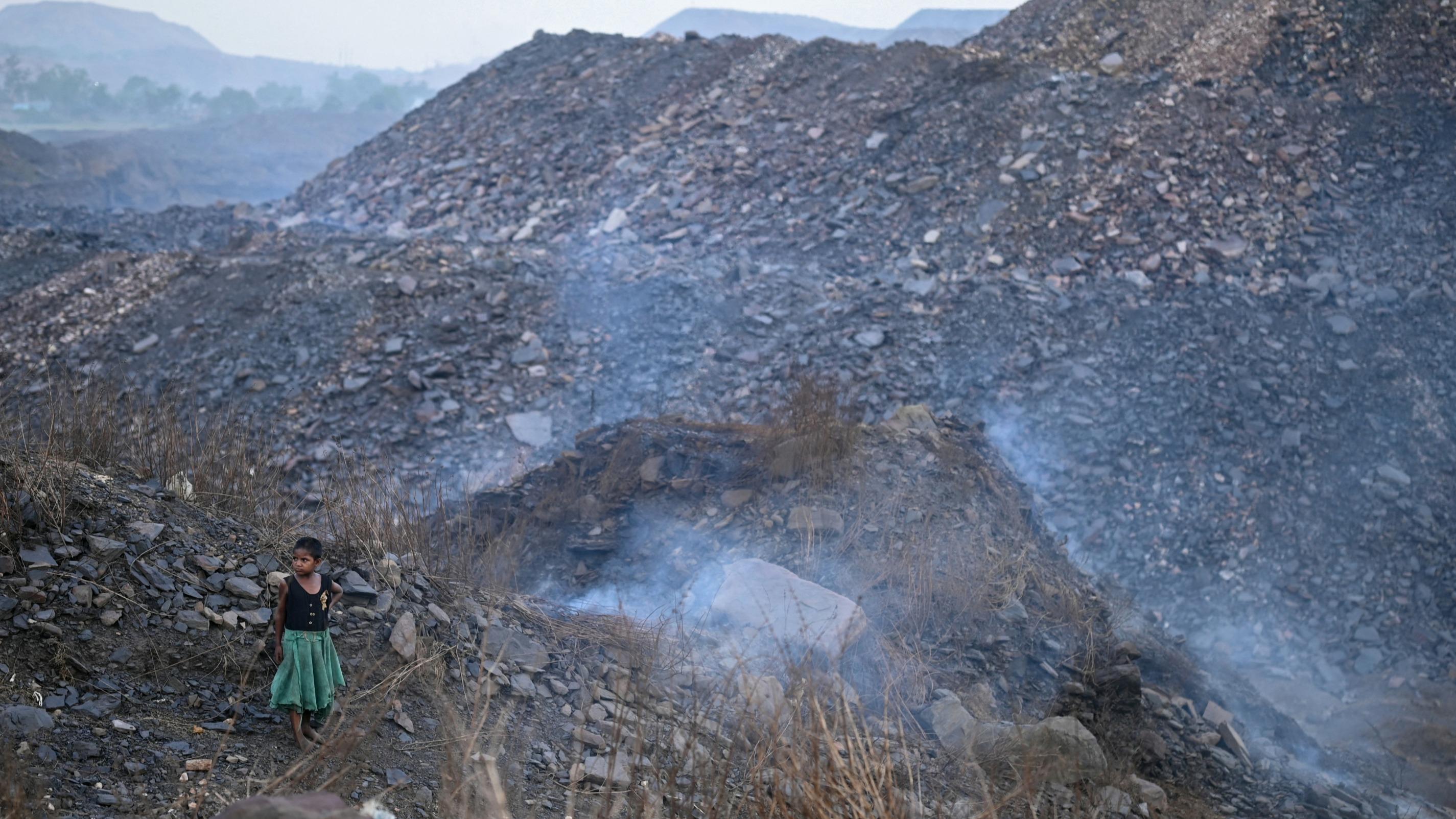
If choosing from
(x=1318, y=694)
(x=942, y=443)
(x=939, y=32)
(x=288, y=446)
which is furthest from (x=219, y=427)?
(x=939, y=32)

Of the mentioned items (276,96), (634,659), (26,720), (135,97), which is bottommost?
(634,659)

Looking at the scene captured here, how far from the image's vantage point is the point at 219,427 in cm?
497

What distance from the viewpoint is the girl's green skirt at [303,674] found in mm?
2594

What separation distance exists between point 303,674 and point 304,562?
337 millimetres

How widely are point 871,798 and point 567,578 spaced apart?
2.99 m

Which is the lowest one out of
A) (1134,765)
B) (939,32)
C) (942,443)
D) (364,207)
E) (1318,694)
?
(1318,694)

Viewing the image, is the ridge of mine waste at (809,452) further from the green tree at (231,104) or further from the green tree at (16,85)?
the green tree at (231,104)

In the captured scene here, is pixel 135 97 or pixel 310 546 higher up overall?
pixel 135 97

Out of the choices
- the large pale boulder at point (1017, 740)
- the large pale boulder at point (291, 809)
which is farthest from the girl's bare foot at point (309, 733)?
the large pale boulder at point (1017, 740)

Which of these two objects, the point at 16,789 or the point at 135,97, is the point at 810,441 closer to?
the point at 16,789

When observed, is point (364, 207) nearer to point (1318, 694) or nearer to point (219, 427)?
point (219, 427)

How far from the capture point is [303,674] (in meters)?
2.61

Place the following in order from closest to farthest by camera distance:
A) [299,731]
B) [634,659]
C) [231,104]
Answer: [299,731]
[634,659]
[231,104]

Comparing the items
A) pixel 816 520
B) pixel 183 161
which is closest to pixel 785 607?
pixel 816 520
